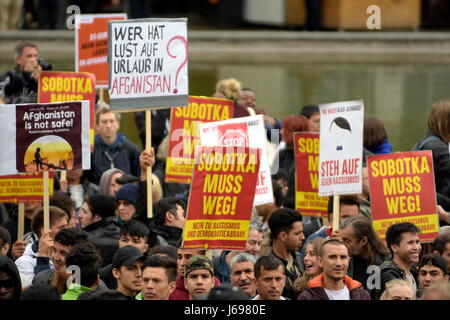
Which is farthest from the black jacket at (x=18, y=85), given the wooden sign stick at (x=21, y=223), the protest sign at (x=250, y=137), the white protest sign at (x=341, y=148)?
the white protest sign at (x=341, y=148)

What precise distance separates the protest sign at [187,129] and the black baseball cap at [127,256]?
2.58 meters

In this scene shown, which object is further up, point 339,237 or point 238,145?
point 238,145

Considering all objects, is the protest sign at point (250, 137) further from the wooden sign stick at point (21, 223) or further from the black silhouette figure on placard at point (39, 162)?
the wooden sign stick at point (21, 223)

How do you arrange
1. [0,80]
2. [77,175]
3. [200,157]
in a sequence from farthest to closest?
[0,80]
[77,175]
[200,157]

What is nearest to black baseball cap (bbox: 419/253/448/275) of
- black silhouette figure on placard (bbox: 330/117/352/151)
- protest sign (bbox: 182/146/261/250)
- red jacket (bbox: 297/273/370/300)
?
red jacket (bbox: 297/273/370/300)

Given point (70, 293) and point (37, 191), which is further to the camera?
point (37, 191)

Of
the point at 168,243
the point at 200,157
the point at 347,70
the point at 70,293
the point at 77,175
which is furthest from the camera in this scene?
the point at 347,70

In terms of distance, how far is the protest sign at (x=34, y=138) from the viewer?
10.2m

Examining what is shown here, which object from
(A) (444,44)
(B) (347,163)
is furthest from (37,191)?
(A) (444,44)

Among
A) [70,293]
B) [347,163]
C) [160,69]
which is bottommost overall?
[70,293]

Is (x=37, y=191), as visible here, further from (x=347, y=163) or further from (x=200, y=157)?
(x=347, y=163)

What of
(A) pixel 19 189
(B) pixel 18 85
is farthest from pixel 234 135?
(B) pixel 18 85

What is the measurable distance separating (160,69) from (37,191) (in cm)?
145

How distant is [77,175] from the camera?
40.4 ft
